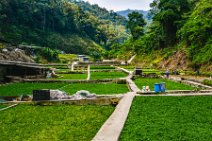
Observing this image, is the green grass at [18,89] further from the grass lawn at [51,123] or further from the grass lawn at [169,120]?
the grass lawn at [169,120]

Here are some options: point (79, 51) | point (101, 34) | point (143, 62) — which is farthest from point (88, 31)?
point (143, 62)

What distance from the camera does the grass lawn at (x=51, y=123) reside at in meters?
10.8

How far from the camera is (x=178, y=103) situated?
16500 mm

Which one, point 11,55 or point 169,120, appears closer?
point 169,120

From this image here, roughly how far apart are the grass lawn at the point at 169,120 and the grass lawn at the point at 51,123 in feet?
4.62

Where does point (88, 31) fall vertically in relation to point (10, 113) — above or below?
above

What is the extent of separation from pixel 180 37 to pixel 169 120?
54511 mm

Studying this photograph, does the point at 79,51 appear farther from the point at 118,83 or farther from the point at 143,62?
the point at 118,83

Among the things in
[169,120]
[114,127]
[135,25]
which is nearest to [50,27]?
[135,25]

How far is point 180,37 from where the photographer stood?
6456 cm

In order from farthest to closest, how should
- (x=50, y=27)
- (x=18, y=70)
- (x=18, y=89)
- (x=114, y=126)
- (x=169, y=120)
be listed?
(x=50, y=27) < (x=18, y=70) < (x=18, y=89) < (x=169, y=120) < (x=114, y=126)

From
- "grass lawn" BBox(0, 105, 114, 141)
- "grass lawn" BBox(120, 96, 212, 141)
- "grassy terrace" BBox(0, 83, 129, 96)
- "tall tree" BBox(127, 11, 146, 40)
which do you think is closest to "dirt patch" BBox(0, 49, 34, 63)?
"grassy terrace" BBox(0, 83, 129, 96)

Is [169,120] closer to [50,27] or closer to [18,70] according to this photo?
[18,70]

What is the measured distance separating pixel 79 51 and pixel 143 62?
139 ft
